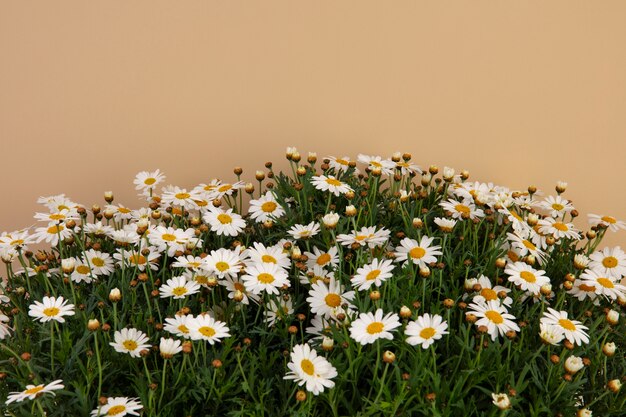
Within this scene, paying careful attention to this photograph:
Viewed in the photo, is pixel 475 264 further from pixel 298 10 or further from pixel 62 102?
pixel 62 102

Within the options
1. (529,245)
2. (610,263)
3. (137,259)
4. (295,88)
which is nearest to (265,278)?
(137,259)

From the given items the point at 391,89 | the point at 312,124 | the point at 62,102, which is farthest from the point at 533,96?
the point at 62,102

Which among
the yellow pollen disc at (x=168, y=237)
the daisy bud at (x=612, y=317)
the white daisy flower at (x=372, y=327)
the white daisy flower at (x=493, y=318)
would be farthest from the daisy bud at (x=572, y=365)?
the yellow pollen disc at (x=168, y=237)

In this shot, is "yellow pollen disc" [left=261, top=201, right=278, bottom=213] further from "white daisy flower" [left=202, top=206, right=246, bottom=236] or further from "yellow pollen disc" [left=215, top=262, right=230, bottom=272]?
"yellow pollen disc" [left=215, top=262, right=230, bottom=272]

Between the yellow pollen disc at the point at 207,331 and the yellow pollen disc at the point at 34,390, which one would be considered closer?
the yellow pollen disc at the point at 34,390

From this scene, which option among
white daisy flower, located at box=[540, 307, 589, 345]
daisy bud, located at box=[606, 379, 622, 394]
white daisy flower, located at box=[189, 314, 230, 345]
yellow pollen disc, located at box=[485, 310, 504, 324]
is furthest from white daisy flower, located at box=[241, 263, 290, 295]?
daisy bud, located at box=[606, 379, 622, 394]

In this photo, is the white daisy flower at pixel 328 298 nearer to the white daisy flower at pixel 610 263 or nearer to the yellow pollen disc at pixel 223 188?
the yellow pollen disc at pixel 223 188
